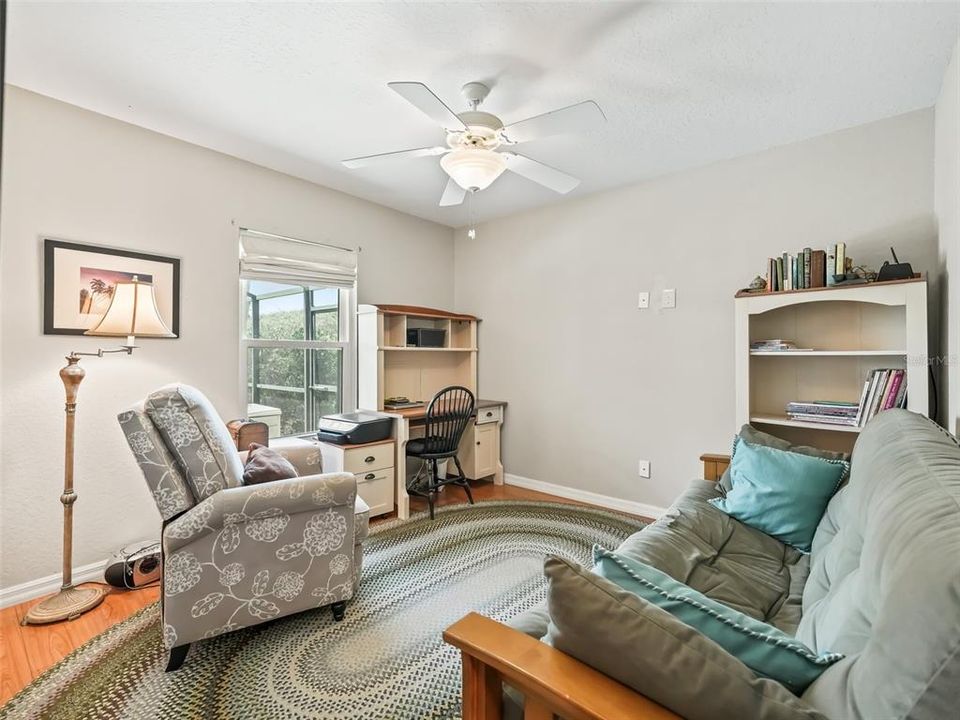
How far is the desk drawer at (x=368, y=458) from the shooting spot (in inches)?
120

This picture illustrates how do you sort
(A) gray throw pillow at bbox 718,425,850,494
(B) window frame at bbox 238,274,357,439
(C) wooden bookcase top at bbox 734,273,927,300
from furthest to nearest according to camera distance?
(B) window frame at bbox 238,274,357,439, (C) wooden bookcase top at bbox 734,273,927,300, (A) gray throw pillow at bbox 718,425,850,494

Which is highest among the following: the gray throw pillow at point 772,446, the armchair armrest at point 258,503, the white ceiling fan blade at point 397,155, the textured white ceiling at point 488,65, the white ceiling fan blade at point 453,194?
the textured white ceiling at point 488,65

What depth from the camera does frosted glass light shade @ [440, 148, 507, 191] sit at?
2086 mm

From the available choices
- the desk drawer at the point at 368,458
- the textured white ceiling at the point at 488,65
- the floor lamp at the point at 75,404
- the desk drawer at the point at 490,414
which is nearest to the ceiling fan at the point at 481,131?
the textured white ceiling at the point at 488,65

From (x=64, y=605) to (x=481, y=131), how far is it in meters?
2.86

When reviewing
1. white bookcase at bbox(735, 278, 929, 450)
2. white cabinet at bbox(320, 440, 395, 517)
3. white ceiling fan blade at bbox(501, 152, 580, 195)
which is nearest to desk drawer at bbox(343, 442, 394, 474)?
white cabinet at bbox(320, 440, 395, 517)

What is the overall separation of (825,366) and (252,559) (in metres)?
3.09

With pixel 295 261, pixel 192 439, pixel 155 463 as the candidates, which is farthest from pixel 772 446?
pixel 295 261

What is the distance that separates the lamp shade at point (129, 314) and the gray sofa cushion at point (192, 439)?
0.60 metres

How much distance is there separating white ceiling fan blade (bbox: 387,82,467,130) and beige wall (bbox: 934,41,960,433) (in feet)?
6.47

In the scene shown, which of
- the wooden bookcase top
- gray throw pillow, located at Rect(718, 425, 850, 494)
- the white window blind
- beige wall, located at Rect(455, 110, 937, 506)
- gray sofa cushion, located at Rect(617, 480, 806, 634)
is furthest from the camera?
the white window blind

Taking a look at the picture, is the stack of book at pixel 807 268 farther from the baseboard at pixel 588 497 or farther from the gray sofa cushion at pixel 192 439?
the gray sofa cushion at pixel 192 439

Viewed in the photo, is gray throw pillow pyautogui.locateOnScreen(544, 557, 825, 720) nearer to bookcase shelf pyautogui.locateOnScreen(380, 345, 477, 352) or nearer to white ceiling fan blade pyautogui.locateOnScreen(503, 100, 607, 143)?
white ceiling fan blade pyautogui.locateOnScreen(503, 100, 607, 143)

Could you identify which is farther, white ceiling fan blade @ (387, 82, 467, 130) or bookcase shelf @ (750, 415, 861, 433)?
bookcase shelf @ (750, 415, 861, 433)
